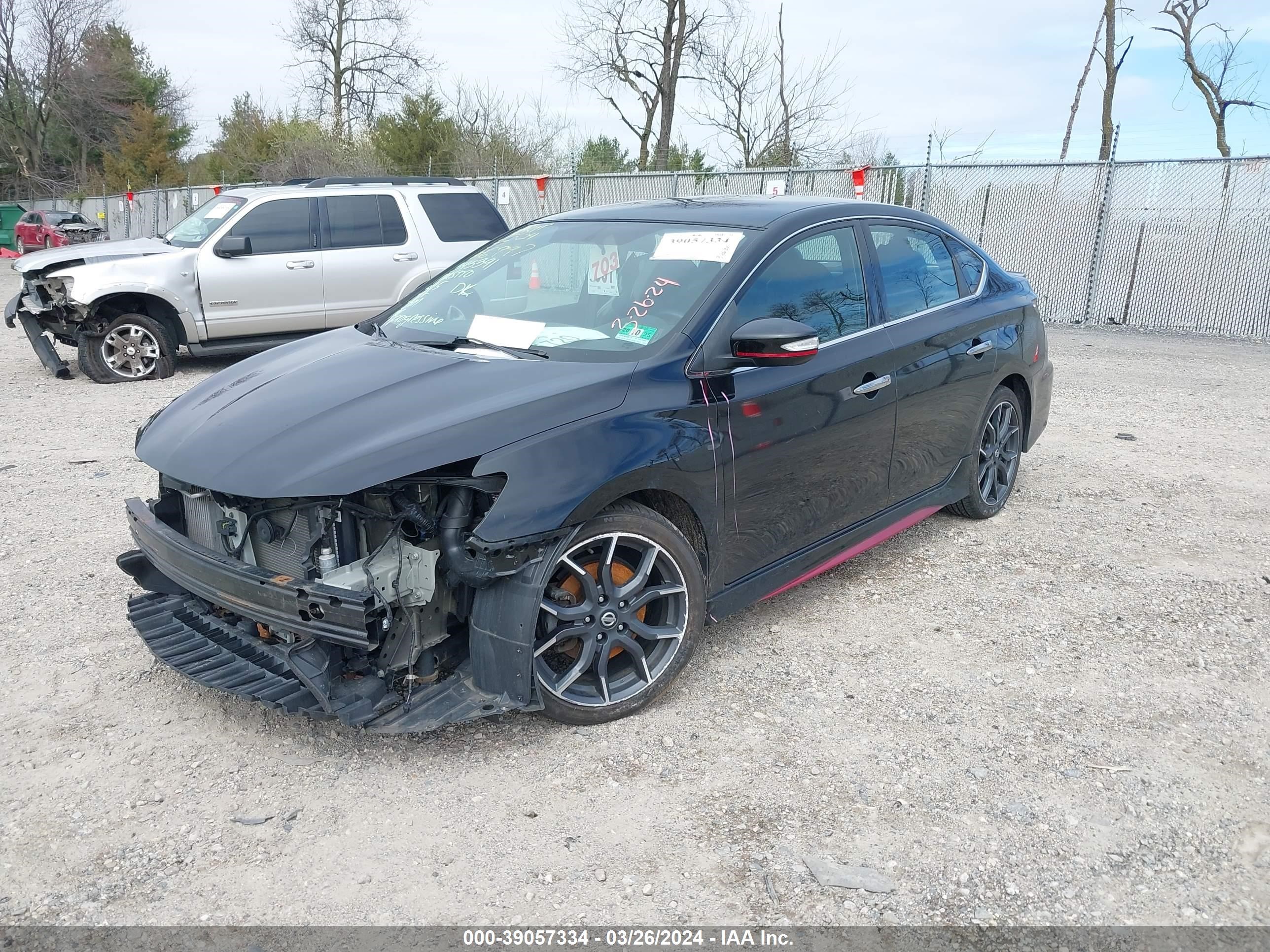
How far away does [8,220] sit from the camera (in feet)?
103

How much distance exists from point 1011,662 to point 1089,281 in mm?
12131

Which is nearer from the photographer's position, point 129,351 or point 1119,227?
point 129,351

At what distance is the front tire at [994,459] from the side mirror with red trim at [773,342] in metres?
2.01

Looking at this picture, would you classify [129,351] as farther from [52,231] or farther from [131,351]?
[52,231]

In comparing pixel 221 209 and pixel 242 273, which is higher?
pixel 221 209

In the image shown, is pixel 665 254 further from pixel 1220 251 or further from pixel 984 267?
pixel 1220 251

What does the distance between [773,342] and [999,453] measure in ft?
8.49

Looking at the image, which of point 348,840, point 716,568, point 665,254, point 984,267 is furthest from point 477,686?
point 984,267

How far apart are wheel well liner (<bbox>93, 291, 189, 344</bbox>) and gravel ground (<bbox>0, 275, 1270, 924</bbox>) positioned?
505 centimetres

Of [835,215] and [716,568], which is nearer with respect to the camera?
[716,568]

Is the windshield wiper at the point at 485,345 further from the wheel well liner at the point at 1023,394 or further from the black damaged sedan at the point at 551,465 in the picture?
the wheel well liner at the point at 1023,394

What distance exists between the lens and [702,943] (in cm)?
248

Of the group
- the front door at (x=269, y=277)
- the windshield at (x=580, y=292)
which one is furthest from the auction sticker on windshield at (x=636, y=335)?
the front door at (x=269, y=277)

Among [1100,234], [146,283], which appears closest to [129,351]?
[146,283]
